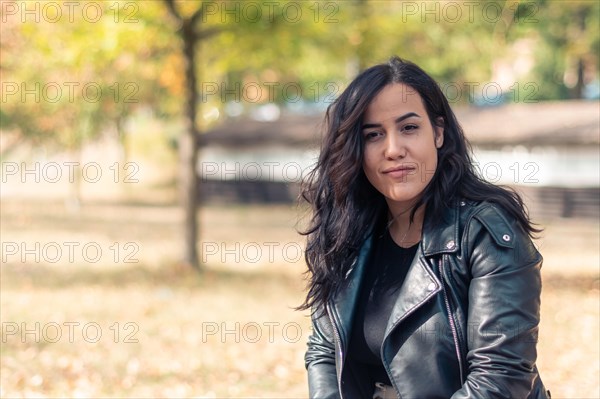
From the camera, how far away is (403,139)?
268cm

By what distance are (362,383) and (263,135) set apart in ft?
95.7

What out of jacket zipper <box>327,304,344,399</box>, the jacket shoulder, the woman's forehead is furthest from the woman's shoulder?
jacket zipper <box>327,304,344,399</box>

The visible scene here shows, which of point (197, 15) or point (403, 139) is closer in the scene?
point (403, 139)

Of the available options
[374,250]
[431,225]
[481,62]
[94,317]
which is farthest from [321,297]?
[481,62]

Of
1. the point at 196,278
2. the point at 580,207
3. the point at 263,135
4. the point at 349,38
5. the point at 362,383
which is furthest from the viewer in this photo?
the point at 263,135

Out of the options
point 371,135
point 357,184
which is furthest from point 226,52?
point 371,135

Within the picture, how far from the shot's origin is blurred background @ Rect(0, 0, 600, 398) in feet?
26.8

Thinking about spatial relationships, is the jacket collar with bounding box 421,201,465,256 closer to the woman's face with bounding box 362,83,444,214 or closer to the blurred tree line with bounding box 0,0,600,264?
the woman's face with bounding box 362,83,444,214

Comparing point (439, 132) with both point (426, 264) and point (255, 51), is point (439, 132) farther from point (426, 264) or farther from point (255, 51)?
point (255, 51)

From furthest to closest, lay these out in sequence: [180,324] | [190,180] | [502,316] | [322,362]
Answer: [190,180]
[180,324]
[322,362]
[502,316]

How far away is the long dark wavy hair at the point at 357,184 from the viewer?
260 cm

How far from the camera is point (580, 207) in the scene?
1005 inches

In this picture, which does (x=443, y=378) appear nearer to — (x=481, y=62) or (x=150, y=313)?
(x=150, y=313)

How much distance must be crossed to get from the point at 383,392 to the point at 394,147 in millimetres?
868
